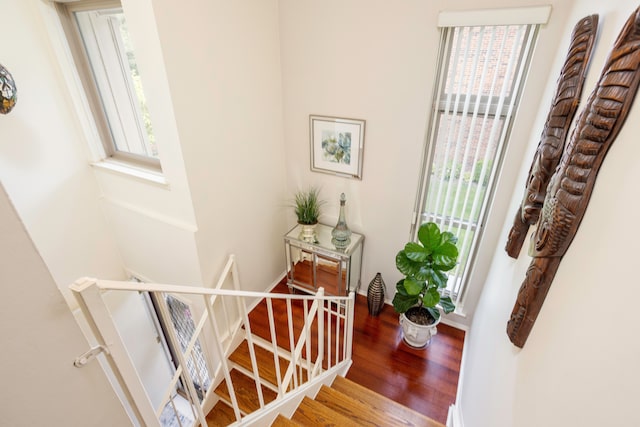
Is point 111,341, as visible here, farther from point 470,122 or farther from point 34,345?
point 470,122

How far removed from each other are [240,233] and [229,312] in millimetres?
728

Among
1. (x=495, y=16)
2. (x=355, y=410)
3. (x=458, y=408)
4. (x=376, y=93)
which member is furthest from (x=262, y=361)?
(x=495, y=16)

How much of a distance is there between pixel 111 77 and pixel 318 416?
2846 millimetres

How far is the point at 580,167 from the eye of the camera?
88 centimetres

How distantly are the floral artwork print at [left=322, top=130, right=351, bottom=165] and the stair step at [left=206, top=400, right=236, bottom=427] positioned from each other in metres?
2.37

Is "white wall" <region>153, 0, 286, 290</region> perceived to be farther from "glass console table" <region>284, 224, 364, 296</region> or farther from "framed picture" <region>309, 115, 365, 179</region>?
"framed picture" <region>309, 115, 365, 179</region>

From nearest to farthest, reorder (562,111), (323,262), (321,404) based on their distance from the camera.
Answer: (562,111) → (321,404) → (323,262)

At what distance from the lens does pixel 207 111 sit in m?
2.15

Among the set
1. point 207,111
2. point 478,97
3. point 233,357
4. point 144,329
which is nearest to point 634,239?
point 478,97

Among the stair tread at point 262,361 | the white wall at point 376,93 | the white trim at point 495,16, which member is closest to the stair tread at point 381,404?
the stair tread at point 262,361

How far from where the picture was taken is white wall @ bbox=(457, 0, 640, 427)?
587mm

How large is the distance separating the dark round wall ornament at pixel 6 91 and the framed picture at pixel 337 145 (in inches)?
80.4

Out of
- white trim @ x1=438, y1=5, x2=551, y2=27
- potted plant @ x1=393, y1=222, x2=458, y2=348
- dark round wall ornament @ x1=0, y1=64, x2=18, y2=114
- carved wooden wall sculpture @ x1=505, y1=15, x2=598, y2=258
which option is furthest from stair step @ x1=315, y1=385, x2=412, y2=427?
dark round wall ornament @ x1=0, y1=64, x2=18, y2=114

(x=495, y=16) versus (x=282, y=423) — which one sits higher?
(x=495, y=16)
